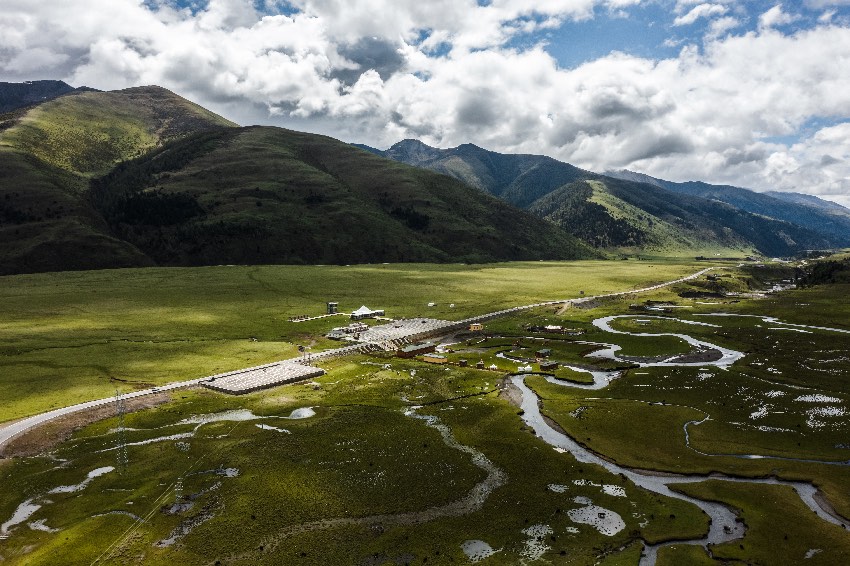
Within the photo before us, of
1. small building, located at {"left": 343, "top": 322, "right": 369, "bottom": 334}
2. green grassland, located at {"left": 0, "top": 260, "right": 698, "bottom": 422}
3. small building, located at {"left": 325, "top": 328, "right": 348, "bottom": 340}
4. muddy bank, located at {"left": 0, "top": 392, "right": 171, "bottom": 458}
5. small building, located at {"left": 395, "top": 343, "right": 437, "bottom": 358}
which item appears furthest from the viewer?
small building, located at {"left": 343, "top": 322, "right": 369, "bottom": 334}

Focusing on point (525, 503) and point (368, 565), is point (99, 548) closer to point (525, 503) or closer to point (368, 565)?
point (368, 565)

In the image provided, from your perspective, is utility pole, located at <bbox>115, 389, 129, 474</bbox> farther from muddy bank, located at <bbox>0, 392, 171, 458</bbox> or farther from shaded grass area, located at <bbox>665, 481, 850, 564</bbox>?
shaded grass area, located at <bbox>665, 481, 850, 564</bbox>

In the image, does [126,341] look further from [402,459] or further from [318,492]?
[318,492]

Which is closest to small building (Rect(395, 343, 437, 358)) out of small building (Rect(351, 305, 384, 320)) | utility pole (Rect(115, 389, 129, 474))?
small building (Rect(351, 305, 384, 320))

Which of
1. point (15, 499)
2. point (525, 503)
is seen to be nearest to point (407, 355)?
point (525, 503)

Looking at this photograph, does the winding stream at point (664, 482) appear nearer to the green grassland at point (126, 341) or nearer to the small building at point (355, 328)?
the small building at point (355, 328)

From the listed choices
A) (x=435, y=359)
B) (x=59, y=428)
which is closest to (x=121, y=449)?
(x=59, y=428)
